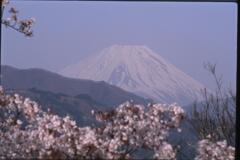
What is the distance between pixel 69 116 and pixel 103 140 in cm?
36

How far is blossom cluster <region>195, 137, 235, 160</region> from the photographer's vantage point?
3209mm

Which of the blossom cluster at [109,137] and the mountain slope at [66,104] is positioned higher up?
the mountain slope at [66,104]

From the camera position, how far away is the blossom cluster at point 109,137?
314 centimetres

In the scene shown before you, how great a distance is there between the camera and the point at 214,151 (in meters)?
3.24

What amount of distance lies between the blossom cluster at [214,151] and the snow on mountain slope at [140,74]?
376 millimetres

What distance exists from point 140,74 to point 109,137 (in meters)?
0.58

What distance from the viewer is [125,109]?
3.34m

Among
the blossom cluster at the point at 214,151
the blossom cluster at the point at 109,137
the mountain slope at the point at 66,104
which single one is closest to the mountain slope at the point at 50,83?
the mountain slope at the point at 66,104

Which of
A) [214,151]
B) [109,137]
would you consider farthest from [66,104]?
[214,151]

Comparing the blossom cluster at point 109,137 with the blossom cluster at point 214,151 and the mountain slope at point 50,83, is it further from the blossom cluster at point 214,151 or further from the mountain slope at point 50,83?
the mountain slope at point 50,83

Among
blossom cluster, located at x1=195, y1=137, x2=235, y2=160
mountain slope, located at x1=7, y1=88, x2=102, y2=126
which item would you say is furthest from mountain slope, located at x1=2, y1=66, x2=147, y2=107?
blossom cluster, located at x1=195, y1=137, x2=235, y2=160

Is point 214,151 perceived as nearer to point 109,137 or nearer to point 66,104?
point 109,137

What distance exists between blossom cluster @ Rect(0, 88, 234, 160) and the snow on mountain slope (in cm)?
25

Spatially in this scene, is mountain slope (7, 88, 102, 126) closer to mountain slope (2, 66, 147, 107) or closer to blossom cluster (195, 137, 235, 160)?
mountain slope (2, 66, 147, 107)
